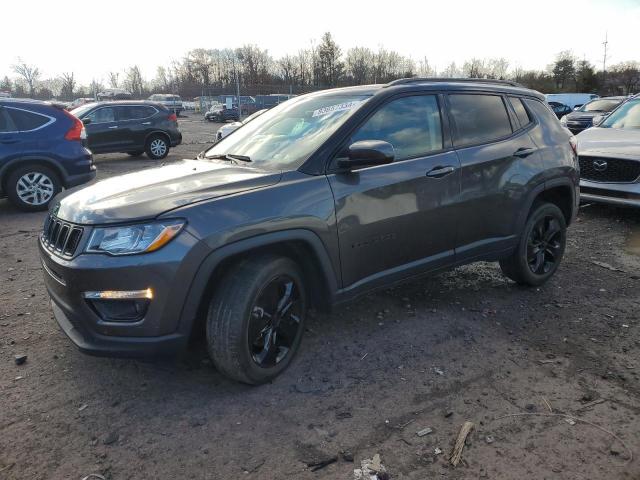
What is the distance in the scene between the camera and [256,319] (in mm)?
2834

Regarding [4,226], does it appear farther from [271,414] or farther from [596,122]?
[596,122]

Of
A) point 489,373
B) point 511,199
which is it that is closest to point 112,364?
point 489,373

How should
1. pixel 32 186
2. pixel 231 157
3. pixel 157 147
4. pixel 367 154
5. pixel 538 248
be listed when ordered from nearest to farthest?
pixel 367 154 < pixel 231 157 < pixel 538 248 < pixel 32 186 < pixel 157 147

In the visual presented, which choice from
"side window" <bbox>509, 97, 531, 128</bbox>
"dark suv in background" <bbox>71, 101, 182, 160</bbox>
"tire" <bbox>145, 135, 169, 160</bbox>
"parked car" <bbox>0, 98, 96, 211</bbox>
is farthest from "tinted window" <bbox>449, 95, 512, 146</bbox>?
"tire" <bbox>145, 135, 169, 160</bbox>

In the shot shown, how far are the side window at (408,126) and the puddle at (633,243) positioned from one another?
3.49 m

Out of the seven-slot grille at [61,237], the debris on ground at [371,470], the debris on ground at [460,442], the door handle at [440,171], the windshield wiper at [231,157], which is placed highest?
the windshield wiper at [231,157]

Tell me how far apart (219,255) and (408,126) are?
1.75 metres

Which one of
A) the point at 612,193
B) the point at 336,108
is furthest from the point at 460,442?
the point at 612,193

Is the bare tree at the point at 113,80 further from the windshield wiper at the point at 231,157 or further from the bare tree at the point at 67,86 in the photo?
the windshield wiper at the point at 231,157

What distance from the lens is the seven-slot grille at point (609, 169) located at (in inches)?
261

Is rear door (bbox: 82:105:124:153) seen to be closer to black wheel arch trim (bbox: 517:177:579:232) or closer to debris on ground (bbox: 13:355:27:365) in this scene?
debris on ground (bbox: 13:355:27:365)

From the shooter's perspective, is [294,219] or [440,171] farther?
[440,171]

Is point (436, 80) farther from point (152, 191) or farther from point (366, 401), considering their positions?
point (366, 401)

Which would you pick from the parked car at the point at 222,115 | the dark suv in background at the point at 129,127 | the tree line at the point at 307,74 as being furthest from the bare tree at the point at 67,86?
the dark suv in background at the point at 129,127
